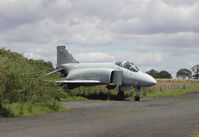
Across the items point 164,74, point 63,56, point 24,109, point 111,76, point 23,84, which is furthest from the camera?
point 164,74

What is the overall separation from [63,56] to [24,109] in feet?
84.1

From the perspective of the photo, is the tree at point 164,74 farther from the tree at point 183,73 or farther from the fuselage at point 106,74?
the fuselage at point 106,74

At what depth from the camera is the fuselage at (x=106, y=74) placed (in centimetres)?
2832

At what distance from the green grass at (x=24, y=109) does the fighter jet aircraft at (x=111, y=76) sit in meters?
11.1

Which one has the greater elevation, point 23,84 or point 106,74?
point 106,74

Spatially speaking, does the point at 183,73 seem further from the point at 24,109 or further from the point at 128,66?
the point at 24,109

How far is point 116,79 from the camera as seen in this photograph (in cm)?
2998

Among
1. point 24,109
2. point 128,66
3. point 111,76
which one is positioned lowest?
point 24,109

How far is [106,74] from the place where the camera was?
101ft

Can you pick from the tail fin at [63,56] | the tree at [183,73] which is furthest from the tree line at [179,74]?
the tail fin at [63,56]

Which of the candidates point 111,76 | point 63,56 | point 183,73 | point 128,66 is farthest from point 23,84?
point 183,73

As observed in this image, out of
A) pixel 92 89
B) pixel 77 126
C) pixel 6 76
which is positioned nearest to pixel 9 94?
pixel 6 76

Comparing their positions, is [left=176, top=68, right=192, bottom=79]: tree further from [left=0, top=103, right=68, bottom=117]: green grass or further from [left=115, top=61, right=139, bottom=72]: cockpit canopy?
[left=0, top=103, right=68, bottom=117]: green grass

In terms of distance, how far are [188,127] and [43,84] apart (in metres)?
9.19
